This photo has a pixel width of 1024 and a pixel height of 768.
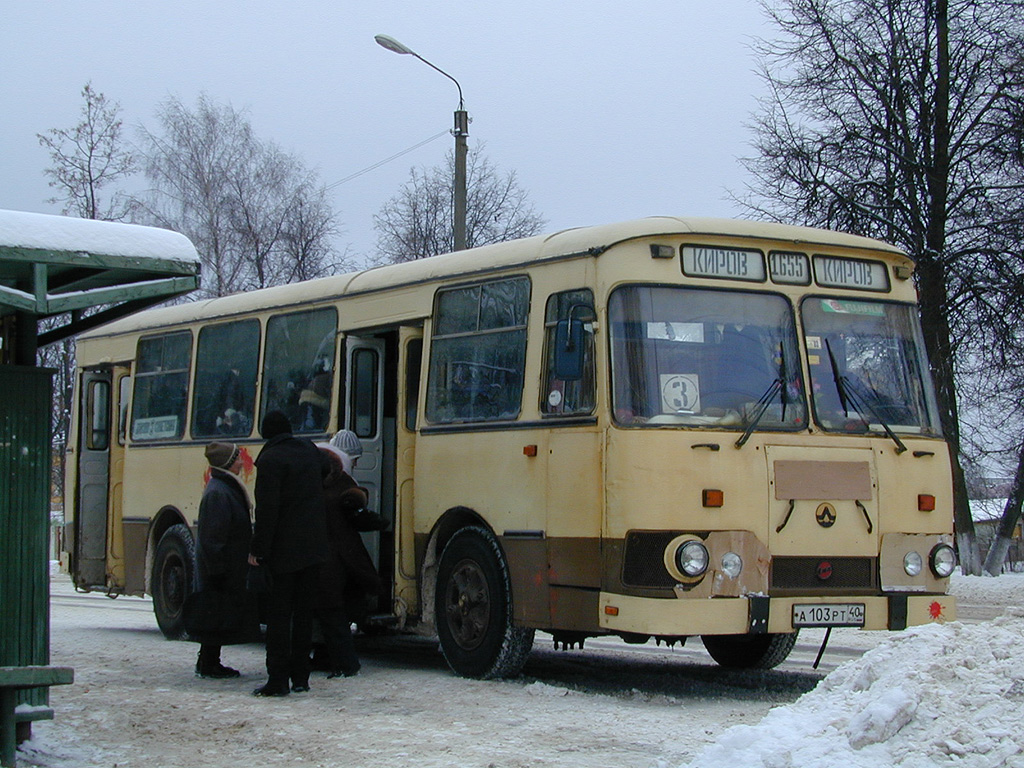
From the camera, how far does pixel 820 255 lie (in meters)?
10.2

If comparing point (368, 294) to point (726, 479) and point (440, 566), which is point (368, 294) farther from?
point (726, 479)

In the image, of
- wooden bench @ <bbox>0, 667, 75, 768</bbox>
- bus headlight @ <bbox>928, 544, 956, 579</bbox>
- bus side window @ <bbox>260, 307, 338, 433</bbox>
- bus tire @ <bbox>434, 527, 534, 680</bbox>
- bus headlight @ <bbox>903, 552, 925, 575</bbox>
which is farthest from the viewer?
bus side window @ <bbox>260, 307, 338, 433</bbox>

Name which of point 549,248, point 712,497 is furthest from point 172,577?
point 712,497

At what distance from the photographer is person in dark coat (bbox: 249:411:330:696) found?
31.7ft

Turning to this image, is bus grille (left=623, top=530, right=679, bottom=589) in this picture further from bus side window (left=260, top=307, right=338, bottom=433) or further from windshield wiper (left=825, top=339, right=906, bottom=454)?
bus side window (left=260, top=307, right=338, bottom=433)

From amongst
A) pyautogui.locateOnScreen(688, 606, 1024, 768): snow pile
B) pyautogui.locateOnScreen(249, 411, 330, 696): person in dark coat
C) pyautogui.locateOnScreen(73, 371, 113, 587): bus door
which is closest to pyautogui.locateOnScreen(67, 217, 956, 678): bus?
pyautogui.locateOnScreen(249, 411, 330, 696): person in dark coat

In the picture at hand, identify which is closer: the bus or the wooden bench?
the wooden bench

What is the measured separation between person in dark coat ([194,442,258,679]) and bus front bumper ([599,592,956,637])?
3.08 meters

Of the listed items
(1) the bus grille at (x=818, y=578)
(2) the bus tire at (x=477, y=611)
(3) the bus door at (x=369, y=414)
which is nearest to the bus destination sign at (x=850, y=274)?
(1) the bus grille at (x=818, y=578)

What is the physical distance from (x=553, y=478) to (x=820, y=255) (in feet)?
8.01

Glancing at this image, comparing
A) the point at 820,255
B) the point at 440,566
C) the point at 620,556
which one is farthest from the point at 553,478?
the point at 820,255

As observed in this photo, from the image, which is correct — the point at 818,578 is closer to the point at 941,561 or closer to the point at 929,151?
the point at 941,561

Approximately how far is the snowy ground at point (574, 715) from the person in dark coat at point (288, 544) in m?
0.29

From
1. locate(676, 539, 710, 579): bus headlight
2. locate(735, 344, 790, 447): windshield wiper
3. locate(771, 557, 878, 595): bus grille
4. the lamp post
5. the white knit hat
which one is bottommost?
locate(771, 557, 878, 595): bus grille
